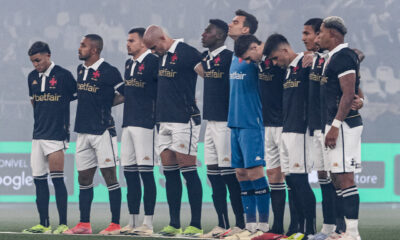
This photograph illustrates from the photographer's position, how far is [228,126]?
7.02 m

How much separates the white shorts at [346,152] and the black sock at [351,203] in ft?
0.58

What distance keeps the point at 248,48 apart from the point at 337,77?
107cm

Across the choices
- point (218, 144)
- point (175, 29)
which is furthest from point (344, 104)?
point (175, 29)

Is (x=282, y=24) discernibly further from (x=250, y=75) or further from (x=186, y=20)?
(x=250, y=75)

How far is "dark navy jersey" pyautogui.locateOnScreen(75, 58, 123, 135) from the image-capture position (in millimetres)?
8047

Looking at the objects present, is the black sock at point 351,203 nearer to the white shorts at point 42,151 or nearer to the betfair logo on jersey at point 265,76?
the betfair logo on jersey at point 265,76

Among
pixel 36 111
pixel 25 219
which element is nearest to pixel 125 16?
pixel 25 219

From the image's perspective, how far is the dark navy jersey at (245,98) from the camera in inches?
273

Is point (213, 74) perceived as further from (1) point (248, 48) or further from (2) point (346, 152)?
(2) point (346, 152)

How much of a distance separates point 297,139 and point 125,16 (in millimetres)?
13622

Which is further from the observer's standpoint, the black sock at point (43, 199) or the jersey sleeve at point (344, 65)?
the black sock at point (43, 199)

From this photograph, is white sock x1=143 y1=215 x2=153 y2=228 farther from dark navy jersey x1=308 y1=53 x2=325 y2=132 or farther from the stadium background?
the stadium background

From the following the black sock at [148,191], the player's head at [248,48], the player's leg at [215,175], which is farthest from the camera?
the black sock at [148,191]

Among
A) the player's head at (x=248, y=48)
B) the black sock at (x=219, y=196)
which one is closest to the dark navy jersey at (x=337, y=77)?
the player's head at (x=248, y=48)
